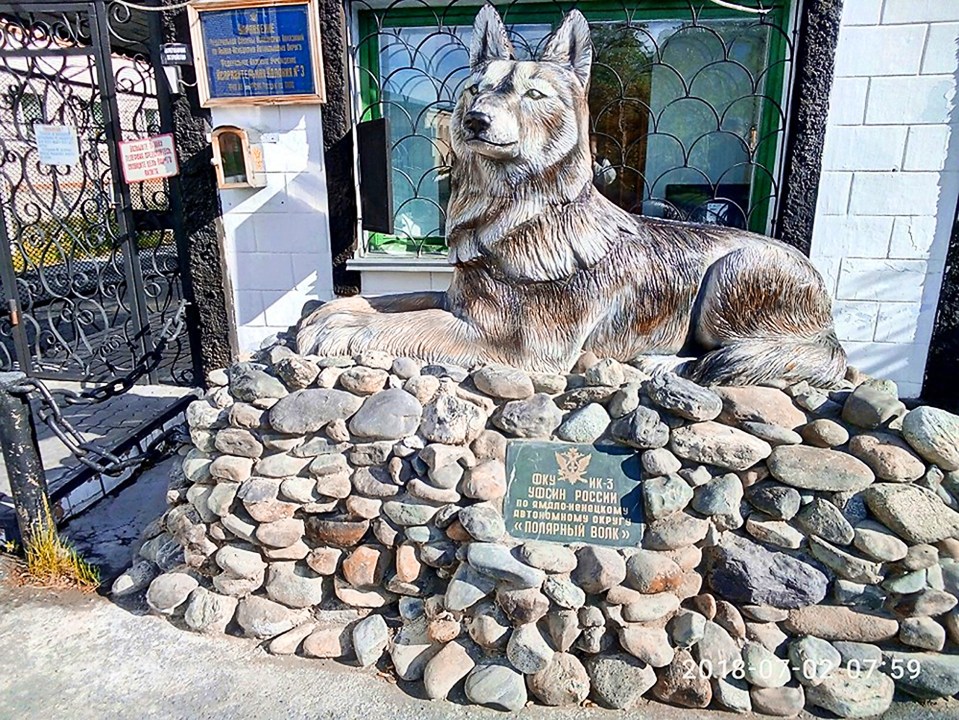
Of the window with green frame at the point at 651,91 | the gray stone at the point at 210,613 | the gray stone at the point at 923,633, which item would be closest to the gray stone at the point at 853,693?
the gray stone at the point at 923,633

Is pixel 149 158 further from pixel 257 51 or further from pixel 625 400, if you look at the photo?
pixel 625 400

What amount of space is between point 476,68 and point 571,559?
163 cm

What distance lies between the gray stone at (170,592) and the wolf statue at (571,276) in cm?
95

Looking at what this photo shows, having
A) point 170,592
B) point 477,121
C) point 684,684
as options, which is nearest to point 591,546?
point 684,684

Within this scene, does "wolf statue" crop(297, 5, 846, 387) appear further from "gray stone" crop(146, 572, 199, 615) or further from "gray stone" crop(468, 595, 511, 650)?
"gray stone" crop(146, 572, 199, 615)

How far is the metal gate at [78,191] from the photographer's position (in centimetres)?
411

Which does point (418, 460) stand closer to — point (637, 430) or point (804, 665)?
point (637, 430)

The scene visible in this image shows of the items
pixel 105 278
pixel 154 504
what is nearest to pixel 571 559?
pixel 154 504

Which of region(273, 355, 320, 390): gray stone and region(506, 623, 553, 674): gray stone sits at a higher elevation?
region(273, 355, 320, 390): gray stone

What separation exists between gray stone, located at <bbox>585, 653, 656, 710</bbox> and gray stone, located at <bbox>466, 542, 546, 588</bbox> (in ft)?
1.05

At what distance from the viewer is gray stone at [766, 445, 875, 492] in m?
1.92

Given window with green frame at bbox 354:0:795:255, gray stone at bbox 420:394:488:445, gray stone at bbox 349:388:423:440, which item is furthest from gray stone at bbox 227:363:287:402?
window with green frame at bbox 354:0:795:255

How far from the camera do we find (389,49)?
12.7 ft

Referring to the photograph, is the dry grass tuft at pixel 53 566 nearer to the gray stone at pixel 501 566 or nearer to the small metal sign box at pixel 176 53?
the gray stone at pixel 501 566
